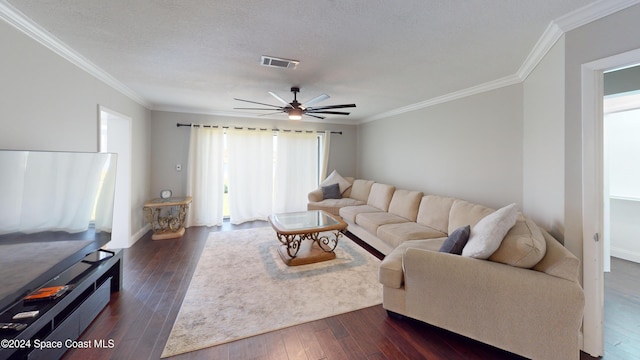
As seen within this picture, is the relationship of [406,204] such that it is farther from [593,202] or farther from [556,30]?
[556,30]

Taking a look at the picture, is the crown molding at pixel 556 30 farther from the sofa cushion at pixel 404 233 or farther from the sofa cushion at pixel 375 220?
the sofa cushion at pixel 375 220

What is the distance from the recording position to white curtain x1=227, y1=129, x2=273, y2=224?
5281mm

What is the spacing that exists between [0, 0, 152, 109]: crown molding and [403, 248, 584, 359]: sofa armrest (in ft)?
11.4

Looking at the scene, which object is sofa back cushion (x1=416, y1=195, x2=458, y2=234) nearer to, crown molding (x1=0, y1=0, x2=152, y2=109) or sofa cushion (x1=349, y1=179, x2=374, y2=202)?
sofa cushion (x1=349, y1=179, x2=374, y2=202)

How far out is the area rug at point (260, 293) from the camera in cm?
198

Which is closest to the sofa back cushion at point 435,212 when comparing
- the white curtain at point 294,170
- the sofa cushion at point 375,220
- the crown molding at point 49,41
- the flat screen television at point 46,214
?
the sofa cushion at point 375,220

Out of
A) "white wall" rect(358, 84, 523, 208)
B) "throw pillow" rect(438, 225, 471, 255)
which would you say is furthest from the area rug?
"white wall" rect(358, 84, 523, 208)

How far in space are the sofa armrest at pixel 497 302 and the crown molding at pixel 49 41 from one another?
3468 millimetres

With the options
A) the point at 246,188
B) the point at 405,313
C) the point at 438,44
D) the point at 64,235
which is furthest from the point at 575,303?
the point at 246,188

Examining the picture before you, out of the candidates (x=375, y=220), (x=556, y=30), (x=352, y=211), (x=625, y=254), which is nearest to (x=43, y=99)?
(x=375, y=220)

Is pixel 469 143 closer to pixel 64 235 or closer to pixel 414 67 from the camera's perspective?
pixel 414 67

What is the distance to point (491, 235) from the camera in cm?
175

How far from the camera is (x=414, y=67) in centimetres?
269

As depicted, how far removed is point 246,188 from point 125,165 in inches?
87.4
